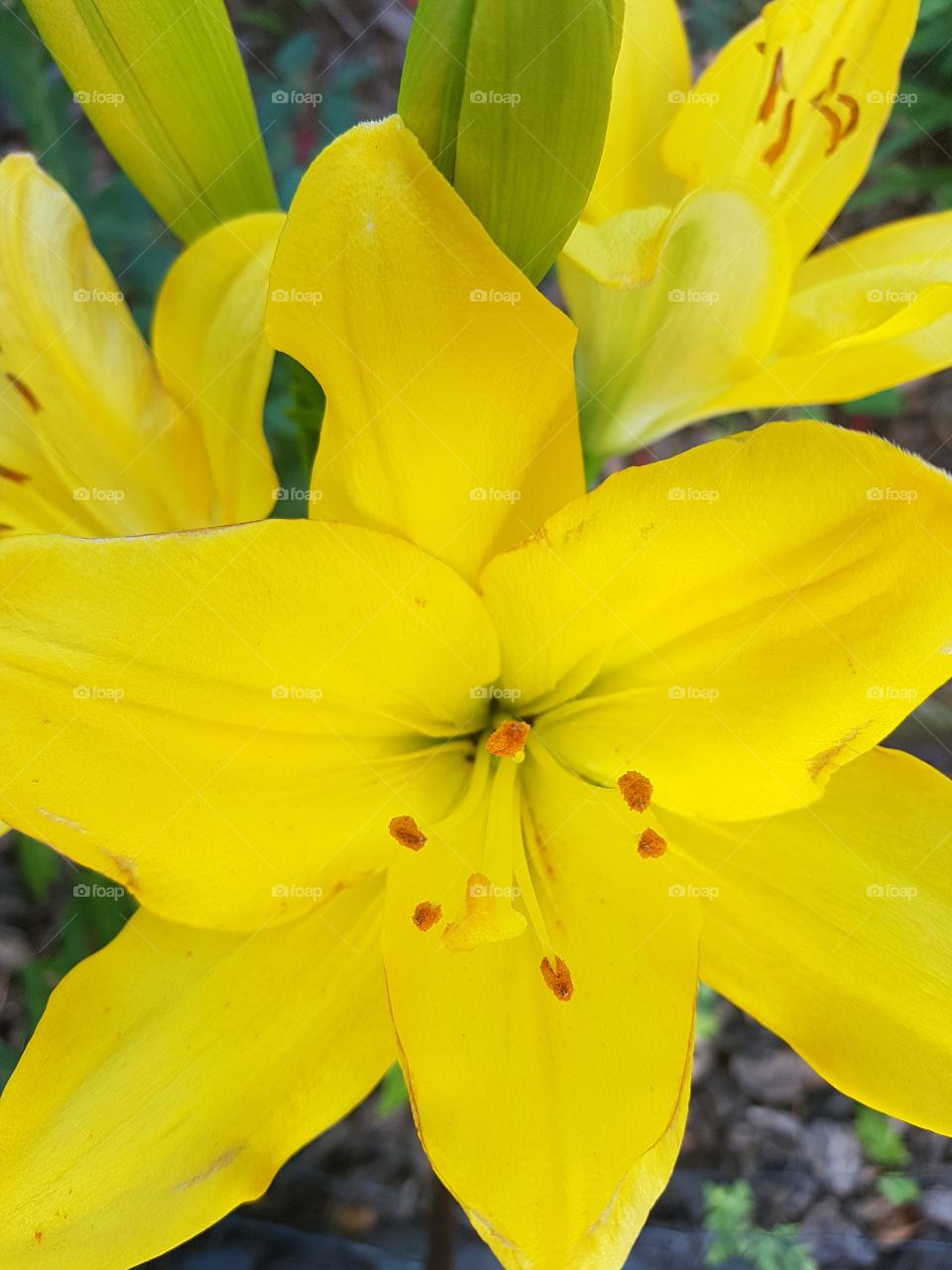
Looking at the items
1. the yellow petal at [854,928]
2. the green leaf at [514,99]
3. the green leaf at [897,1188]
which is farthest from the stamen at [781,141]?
the green leaf at [897,1188]

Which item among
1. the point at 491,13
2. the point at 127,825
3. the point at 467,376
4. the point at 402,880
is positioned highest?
the point at 491,13

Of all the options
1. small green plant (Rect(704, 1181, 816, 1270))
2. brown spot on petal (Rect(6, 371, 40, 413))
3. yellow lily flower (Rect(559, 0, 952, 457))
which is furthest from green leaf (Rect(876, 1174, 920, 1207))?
brown spot on petal (Rect(6, 371, 40, 413))

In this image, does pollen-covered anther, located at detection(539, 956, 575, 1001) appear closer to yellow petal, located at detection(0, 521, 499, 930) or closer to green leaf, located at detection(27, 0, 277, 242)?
yellow petal, located at detection(0, 521, 499, 930)

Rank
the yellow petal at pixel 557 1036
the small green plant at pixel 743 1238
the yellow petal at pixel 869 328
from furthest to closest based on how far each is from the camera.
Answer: the small green plant at pixel 743 1238 < the yellow petal at pixel 869 328 < the yellow petal at pixel 557 1036

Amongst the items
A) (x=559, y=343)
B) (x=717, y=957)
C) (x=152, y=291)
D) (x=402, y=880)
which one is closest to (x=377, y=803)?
(x=402, y=880)

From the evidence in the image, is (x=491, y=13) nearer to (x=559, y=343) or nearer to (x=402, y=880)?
(x=559, y=343)

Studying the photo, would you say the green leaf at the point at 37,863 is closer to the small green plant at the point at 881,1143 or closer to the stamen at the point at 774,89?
the stamen at the point at 774,89

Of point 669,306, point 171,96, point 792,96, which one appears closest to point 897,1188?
point 669,306
